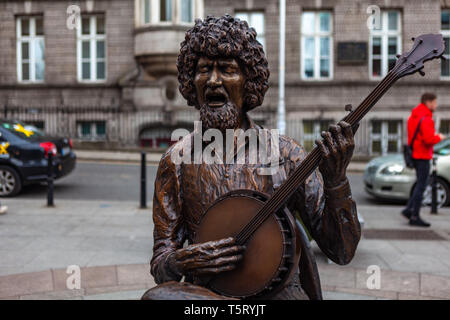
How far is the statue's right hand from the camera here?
2.00 meters

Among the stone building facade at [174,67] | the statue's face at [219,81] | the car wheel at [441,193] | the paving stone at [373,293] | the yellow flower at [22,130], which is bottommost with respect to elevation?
the paving stone at [373,293]

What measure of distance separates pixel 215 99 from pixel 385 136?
1826 centimetres

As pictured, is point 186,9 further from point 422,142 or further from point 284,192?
point 284,192

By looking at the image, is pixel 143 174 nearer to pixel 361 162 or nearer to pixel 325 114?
pixel 361 162

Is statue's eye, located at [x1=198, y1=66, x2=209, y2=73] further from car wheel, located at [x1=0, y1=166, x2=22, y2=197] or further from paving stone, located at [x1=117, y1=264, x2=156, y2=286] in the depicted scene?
car wheel, located at [x1=0, y1=166, x2=22, y2=197]

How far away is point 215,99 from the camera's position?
227 cm

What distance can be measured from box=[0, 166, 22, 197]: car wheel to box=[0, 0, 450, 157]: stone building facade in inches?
340

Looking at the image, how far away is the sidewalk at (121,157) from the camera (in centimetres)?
1627

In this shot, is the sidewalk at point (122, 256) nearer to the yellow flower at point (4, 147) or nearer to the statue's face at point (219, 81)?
the yellow flower at point (4, 147)

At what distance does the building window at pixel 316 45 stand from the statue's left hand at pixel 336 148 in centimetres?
1889

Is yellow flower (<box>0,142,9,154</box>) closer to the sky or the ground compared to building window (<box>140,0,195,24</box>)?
closer to the ground

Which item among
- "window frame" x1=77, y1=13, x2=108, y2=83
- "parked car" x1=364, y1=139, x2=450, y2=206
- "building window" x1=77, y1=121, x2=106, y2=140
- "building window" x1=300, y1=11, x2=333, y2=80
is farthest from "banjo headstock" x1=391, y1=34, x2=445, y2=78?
Answer: "window frame" x1=77, y1=13, x2=108, y2=83

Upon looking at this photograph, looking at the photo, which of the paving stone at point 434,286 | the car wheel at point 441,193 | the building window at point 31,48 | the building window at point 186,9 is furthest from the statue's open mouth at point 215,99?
the building window at point 31,48

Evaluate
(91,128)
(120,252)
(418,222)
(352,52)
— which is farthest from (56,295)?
(352,52)
